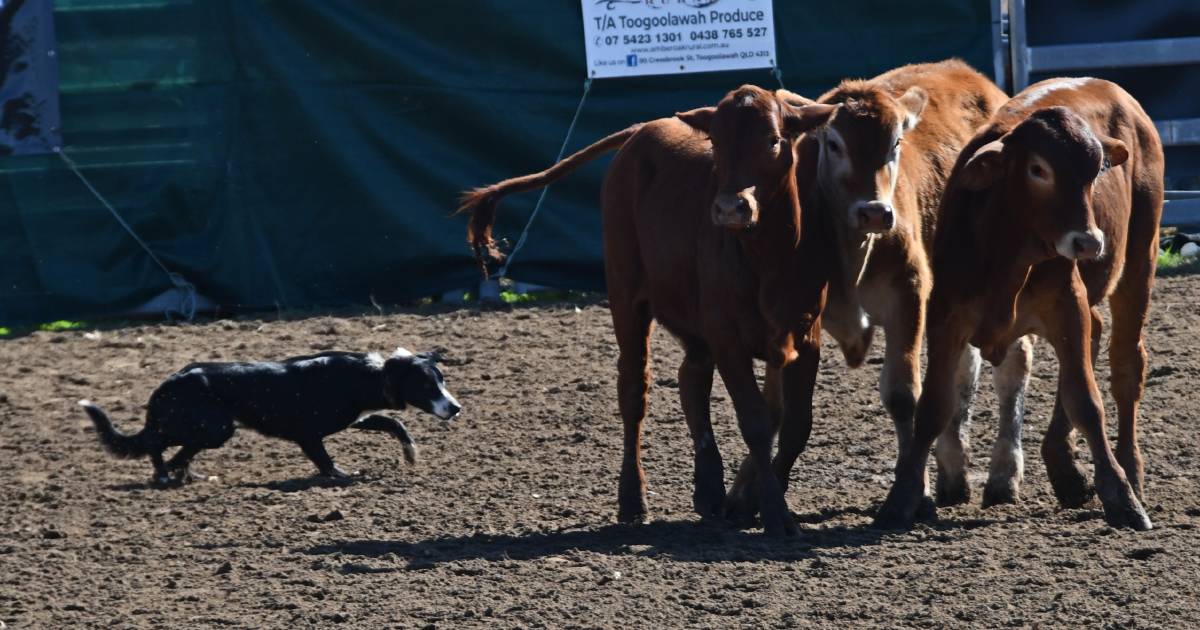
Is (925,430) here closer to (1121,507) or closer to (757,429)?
(757,429)

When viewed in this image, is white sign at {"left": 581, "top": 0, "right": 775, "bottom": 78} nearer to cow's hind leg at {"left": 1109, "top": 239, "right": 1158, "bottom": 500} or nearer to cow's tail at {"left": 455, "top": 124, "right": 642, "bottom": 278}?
cow's tail at {"left": 455, "top": 124, "right": 642, "bottom": 278}

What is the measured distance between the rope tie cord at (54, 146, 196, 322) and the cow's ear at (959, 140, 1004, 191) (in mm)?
6753

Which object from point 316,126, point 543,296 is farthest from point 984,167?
point 316,126

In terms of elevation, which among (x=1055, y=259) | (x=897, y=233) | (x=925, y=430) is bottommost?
(x=925, y=430)

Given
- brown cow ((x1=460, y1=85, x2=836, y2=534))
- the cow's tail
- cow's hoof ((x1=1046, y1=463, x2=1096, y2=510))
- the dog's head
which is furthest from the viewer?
the dog's head

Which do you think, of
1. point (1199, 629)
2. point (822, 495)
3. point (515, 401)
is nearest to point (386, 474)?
point (515, 401)

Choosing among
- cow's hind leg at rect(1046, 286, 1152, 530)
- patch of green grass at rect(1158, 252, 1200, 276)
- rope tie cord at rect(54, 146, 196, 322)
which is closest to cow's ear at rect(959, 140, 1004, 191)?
cow's hind leg at rect(1046, 286, 1152, 530)

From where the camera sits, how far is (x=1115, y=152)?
648cm

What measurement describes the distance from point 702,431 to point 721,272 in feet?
2.76

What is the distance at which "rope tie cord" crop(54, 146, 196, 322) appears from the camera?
38.8 feet

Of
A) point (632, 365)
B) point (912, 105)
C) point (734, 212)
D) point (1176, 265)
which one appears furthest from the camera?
point (1176, 265)

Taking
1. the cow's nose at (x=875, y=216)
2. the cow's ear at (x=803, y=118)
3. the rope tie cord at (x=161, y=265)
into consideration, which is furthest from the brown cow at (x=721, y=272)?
the rope tie cord at (x=161, y=265)

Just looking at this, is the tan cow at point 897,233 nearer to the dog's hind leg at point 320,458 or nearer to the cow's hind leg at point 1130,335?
the cow's hind leg at point 1130,335

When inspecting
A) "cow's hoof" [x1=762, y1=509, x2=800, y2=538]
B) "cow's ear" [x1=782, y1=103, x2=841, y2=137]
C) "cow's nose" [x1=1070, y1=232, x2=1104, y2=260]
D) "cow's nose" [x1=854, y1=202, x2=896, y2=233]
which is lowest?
"cow's hoof" [x1=762, y1=509, x2=800, y2=538]
